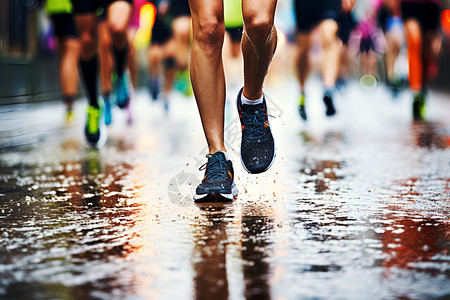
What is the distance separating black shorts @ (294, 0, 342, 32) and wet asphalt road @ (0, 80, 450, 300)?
113 inches

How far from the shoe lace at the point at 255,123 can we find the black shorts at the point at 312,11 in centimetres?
499

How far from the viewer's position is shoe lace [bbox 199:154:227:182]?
12.3 feet

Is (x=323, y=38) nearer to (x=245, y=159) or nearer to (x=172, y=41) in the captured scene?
(x=172, y=41)

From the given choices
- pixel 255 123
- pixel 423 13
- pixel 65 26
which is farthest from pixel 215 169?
pixel 423 13

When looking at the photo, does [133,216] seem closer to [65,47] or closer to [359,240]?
[359,240]

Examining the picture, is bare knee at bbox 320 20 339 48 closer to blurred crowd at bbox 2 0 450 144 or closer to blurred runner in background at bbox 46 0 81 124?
blurred crowd at bbox 2 0 450 144

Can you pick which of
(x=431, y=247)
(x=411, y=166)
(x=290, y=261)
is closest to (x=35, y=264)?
(x=290, y=261)

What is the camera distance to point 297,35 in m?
9.27

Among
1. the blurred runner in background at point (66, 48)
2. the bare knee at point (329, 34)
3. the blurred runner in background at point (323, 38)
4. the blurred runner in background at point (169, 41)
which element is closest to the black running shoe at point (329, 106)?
the blurred runner in background at point (323, 38)

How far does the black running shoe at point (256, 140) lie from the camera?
4.00 m

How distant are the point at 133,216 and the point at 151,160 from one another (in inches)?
85.5

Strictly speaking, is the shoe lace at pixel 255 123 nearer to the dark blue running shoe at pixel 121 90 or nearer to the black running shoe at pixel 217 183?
the black running shoe at pixel 217 183

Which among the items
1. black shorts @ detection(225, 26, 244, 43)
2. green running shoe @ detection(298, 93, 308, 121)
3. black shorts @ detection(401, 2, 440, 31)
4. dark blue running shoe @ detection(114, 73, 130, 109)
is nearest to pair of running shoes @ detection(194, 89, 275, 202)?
green running shoe @ detection(298, 93, 308, 121)

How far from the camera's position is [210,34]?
12.5 ft
